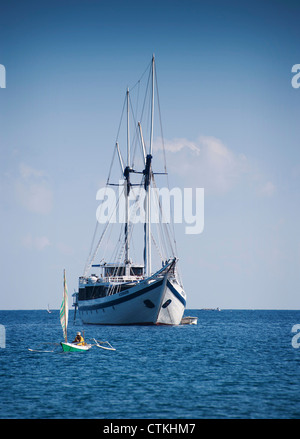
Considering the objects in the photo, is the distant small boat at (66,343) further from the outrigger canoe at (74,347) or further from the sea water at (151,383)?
the sea water at (151,383)

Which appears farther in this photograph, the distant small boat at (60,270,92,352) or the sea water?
the distant small boat at (60,270,92,352)

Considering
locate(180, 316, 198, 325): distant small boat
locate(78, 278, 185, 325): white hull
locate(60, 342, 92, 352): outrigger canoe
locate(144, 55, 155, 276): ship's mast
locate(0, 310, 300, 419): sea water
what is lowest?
locate(0, 310, 300, 419): sea water

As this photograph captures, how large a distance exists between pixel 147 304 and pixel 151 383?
3974 centimetres

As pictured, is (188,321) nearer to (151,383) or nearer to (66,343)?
(66,343)

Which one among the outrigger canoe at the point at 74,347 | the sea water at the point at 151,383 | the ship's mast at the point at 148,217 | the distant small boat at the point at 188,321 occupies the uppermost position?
the ship's mast at the point at 148,217

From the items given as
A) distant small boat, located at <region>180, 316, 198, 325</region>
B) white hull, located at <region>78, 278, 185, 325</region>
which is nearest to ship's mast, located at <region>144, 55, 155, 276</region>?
white hull, located at <region>78, 278, 185, 325</region>

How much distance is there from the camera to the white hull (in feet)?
240

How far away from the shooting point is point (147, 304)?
243 feet

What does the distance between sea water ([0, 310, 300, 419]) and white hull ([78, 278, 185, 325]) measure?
16.7 meters

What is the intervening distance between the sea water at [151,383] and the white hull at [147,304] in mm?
16701

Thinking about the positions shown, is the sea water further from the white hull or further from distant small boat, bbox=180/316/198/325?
distant small boat, bbox=180/316/198/325

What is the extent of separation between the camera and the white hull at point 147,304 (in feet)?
240

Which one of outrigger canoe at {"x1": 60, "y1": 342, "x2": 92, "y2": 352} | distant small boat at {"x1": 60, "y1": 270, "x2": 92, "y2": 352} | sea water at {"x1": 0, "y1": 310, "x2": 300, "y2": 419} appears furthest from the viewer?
outrigger canoe at {"x1": 60, "y1": 342, "x2": 92, "y2": 352}

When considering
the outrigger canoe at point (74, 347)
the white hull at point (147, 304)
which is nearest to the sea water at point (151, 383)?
the outrigger canoe at point (74, 347)
